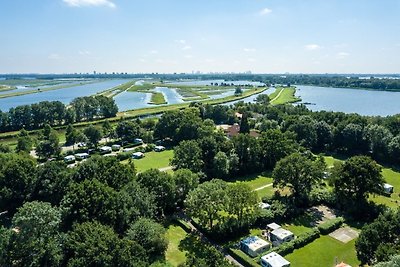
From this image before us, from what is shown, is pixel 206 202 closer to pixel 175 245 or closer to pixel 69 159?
pixel 175 245

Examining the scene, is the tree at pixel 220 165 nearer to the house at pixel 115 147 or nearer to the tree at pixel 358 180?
the tree at pixel 358 180

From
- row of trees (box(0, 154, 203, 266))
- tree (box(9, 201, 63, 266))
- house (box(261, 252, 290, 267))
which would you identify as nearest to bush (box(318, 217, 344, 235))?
house (box(261, 252, 290, 267))

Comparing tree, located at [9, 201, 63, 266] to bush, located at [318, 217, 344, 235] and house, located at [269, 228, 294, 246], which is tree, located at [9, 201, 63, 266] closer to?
house, located at [269, 228, 294, 246]

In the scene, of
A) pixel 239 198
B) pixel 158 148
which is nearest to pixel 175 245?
pixel 239 198

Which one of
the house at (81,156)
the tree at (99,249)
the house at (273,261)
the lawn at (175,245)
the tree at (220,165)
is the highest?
the tree at (99,249)

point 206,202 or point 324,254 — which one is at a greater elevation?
point 206,202

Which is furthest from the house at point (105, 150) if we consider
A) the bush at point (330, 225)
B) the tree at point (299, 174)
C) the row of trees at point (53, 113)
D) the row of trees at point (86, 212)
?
the bush at point (330, 225)
